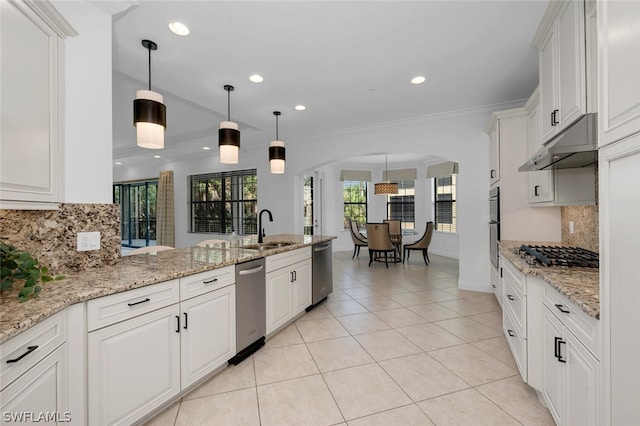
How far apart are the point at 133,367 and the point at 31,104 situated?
141 centimetres

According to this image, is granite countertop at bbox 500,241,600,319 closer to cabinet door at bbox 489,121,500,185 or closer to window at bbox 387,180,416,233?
cabinet door at bbox 489,121,500,185

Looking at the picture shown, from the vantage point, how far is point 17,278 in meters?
1.31

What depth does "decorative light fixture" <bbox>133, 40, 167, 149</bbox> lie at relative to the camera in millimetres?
2070

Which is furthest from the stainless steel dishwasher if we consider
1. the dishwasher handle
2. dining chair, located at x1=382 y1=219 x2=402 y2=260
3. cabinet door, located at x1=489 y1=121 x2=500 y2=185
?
dining chair, located at x1=382 y1=219 x2=402 y2=260

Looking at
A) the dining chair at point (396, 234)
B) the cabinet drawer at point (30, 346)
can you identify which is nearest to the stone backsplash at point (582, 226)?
the cabinet drawer at point (30, 346)

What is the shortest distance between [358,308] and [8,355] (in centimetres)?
315

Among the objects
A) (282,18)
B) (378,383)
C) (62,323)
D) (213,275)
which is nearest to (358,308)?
(378,383)

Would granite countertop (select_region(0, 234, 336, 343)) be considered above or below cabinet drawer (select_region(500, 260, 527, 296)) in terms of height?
above

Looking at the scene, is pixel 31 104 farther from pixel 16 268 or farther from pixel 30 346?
pixel 30 346

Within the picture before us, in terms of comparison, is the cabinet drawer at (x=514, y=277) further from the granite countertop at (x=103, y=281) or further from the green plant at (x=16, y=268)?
the green plant at (x=16, y=268)

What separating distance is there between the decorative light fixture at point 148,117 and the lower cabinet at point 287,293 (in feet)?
4.87

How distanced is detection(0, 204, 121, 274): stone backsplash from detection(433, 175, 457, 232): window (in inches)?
293

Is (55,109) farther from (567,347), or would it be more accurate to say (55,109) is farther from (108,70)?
(567,347)

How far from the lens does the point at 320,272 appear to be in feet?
11.8
